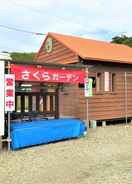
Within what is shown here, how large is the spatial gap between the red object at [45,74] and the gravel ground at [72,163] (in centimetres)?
204

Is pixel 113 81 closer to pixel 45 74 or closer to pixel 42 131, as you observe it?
pixel 45 74

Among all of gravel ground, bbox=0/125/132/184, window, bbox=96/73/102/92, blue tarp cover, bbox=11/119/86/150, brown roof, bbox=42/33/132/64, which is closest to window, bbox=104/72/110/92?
window, bbox=96/73/102/92

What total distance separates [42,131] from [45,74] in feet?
5.85

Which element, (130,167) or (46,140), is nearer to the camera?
(130,167)

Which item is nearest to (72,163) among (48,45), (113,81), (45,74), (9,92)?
(9,92)

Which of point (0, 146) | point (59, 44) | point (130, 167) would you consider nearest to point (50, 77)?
point (0, 146)

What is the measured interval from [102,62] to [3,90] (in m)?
7.51

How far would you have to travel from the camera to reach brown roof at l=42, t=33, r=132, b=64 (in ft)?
53.1

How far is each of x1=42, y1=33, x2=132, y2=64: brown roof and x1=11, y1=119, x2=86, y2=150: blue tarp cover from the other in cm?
423

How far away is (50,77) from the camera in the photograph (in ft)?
38.2

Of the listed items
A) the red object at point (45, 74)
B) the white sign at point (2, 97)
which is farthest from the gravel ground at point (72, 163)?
the red object at point (45, 74)

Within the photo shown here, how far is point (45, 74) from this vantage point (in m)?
11.4

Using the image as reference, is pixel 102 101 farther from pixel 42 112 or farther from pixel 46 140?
pixel 46 140

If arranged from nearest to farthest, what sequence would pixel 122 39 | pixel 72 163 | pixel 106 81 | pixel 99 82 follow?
pixel 72 163
pixel 99 82
pixel 106 81
pixel 122 39
